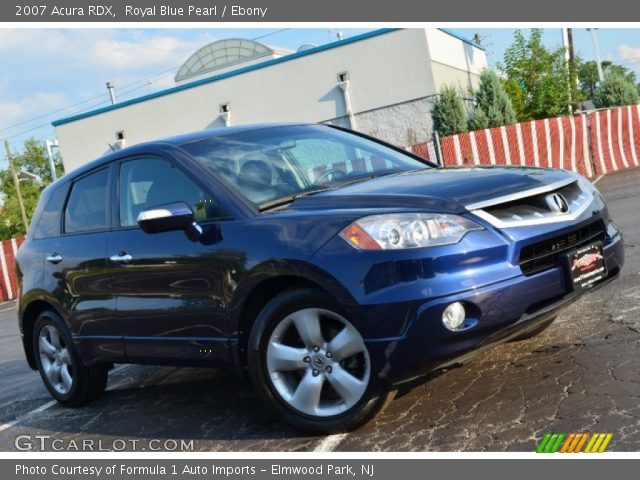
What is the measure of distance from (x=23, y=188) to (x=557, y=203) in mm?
66410

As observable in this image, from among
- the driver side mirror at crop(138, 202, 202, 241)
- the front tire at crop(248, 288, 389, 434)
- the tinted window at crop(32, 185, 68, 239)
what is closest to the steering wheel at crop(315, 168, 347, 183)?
the driver side mirror at crop(138, 202, 202, 241)

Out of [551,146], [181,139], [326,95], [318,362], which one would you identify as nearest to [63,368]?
[181,139]

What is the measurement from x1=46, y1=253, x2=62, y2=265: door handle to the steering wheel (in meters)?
2.07

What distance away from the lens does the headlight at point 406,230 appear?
361 centimetres

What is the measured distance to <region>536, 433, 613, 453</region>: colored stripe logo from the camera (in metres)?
3.27

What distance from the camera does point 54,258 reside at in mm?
5562

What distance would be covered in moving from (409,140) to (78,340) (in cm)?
2924

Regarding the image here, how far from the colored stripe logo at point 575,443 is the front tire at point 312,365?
2.51 ft

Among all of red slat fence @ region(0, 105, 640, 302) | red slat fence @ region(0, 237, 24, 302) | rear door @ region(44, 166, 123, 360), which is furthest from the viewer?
red slat fence @ region(0, 237, 24, 302)

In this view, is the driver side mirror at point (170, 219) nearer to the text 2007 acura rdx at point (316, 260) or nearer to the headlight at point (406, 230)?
the text 2007 acura rdx at point (316, 260)

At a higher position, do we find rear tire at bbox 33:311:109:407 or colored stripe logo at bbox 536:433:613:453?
rear tire at bbox 33:311:109:407

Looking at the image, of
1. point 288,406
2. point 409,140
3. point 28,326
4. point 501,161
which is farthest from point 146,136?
point 288,406

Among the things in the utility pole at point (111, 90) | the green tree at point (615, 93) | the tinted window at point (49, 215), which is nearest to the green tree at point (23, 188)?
the utility pole at point (111, 90)

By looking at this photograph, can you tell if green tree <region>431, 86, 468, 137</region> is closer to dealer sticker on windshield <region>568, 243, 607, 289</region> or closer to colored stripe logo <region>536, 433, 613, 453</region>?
dealer sticker on windshield <region>568, 243, 607, 289</region>
